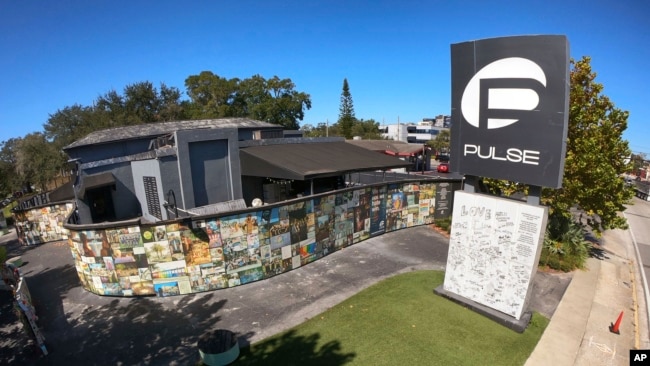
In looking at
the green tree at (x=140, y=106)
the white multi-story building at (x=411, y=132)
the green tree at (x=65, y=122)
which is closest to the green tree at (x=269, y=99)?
the green tree at (x=140, y=106)

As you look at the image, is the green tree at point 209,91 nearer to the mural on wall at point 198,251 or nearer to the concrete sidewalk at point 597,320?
the mural on wall at point 198,251

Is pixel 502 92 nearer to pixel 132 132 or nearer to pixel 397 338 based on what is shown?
pixel 397 338

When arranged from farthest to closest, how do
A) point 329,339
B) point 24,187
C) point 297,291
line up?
point 24,187 < point 297,291 < point 329,339

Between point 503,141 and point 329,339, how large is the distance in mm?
6398

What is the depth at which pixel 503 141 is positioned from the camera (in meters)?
7.67

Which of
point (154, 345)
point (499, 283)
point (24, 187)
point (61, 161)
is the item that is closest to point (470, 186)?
point (499, 283)

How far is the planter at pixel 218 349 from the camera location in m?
6.49

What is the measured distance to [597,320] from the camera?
28.1 ft

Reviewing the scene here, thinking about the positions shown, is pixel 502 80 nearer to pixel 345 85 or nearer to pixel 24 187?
pixel 24 187

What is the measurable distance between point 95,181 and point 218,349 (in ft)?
46.8

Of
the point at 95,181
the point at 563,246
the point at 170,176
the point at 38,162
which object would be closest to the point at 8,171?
the point at 38,162

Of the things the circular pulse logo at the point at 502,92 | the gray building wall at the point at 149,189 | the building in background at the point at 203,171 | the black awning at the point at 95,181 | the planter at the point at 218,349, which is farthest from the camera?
the black awning at the point at 95,181

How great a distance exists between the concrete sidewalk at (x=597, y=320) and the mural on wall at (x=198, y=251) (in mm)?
7363

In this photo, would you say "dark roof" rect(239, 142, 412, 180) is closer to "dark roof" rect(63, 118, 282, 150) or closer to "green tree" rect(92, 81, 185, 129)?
"dark roof" rect(63, 118, 282, 150)
